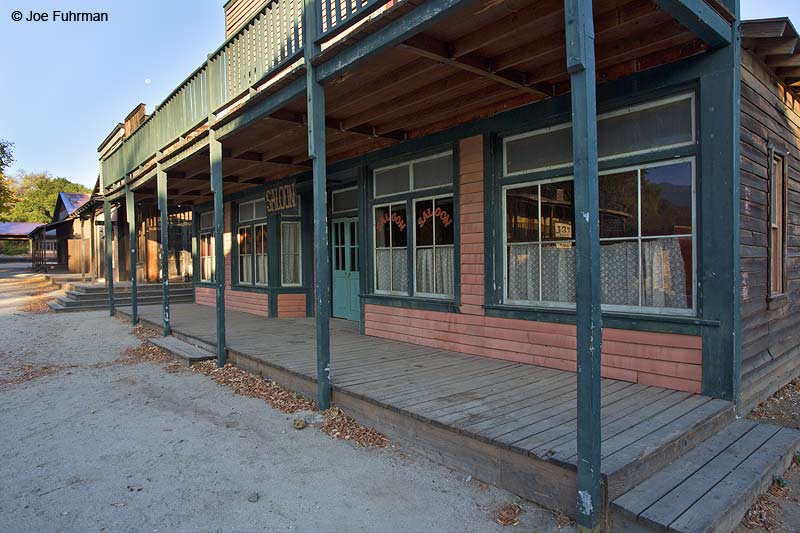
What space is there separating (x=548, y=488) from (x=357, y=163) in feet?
18.5

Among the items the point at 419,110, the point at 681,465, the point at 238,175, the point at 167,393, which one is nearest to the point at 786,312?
the point at 681,465

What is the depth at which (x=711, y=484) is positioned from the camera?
2625 mm

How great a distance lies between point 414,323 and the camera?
6.32m

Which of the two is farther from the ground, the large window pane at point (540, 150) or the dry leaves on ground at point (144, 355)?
the large window pane at point (540, 150)

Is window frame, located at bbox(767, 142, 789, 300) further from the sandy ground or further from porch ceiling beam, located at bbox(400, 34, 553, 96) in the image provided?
the sandy ground

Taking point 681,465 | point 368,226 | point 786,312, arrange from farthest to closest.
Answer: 1. point 368,226
2. point 786,312
3. point 681,465

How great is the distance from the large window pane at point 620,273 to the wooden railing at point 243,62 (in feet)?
9.70

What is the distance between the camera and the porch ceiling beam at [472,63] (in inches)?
149

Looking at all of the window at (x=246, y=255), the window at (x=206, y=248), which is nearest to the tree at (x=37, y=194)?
the window at (x=206, y=248)

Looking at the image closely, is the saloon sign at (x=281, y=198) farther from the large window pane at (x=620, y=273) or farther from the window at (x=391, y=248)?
the large window pane at (x=620, y=273)

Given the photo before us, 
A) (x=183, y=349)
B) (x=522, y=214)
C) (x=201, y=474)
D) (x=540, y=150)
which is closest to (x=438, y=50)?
(x=540, y=150)

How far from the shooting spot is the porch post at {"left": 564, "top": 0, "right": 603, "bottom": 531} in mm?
2379

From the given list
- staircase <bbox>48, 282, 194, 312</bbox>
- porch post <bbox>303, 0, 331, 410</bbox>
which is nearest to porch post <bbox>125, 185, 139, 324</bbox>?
staircase <bbox>48, 282, 194, 312</bbox>

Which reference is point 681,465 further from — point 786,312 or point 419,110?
point 419,110
